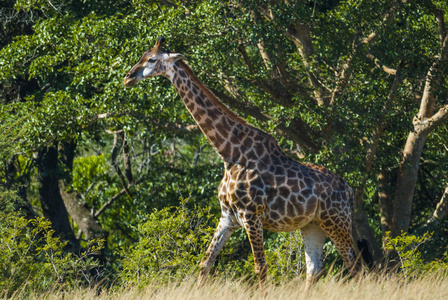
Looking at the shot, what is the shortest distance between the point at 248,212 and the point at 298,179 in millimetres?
740

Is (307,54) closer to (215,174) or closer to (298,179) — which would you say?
(215,174)

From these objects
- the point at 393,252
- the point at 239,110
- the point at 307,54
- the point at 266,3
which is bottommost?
the point at 393,252

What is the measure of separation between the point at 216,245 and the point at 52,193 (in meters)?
9.84

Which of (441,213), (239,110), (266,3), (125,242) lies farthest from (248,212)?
(125,242)

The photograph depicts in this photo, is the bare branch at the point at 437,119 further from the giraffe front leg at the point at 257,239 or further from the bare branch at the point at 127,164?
the bare branch at the point at 127,164

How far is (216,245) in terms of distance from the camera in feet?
25.3

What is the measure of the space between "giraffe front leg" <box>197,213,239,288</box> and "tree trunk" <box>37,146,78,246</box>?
887cm

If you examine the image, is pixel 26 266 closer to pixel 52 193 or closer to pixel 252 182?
pixel 252 182

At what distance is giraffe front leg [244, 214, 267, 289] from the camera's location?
759cm

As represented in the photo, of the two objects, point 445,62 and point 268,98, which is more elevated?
point 445,62

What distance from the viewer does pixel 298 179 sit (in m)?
7.86

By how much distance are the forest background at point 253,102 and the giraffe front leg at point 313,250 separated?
3.21 ft

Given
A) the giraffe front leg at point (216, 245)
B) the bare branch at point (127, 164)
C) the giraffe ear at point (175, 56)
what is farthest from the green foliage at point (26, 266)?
the bare branch at point (127, 164)

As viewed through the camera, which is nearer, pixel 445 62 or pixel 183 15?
pixel 445 62
